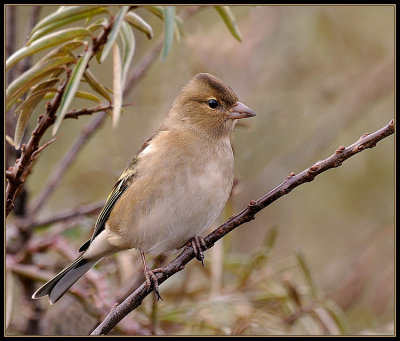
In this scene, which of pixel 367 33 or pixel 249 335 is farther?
pixel 367 33

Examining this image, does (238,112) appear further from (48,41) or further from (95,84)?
(48,41)

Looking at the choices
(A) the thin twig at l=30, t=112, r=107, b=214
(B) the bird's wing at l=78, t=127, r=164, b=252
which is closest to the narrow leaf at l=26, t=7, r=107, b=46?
(B) the bird's wing at l=78, t=127, r=164, b=252

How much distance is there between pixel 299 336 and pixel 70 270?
1177 millimetres

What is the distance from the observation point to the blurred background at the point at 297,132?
4926mm

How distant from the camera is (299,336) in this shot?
3.29 m

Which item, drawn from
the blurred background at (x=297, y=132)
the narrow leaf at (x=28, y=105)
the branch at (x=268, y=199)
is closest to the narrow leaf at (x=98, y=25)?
the narrow leaf at (x=28, y=105)

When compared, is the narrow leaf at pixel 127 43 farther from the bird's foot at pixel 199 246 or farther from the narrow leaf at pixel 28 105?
the bird's foot at pixel 199 246

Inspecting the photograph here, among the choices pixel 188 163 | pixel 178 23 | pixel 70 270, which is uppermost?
pixel 178 23

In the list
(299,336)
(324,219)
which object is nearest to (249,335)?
(299,336)

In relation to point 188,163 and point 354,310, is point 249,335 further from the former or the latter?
point 354,310

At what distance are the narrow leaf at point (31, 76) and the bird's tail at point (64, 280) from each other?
3.21 feet

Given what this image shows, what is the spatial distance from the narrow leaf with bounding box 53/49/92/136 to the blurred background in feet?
6.52

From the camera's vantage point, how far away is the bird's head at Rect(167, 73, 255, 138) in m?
3.53

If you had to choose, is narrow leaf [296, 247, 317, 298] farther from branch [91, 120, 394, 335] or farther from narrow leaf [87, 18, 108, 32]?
narrow leaf [87, 18, 108, 32]
